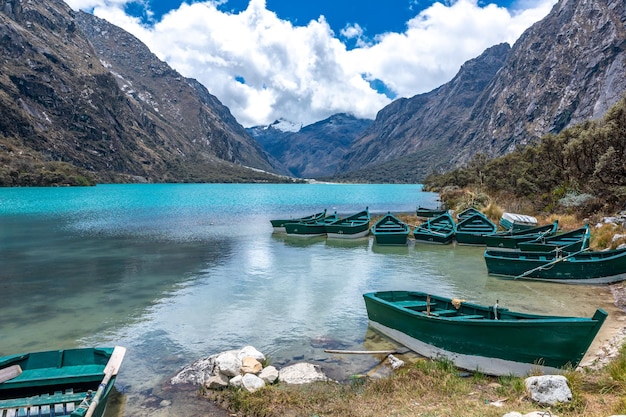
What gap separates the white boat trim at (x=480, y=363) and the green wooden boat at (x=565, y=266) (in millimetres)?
11554

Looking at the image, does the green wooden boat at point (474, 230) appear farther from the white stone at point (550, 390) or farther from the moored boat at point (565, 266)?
the white stone at point (550, 390)

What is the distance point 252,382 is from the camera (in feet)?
33.8

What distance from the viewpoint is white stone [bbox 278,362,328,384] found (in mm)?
10730

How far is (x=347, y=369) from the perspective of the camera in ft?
38.4

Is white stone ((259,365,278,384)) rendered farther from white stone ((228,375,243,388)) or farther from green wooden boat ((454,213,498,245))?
green wooden boat ((454,213,498,245))

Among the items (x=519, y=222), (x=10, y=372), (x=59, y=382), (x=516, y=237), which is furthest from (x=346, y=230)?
(x=10, y=372)

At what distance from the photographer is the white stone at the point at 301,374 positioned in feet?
35.2

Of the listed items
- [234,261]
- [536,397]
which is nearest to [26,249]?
[234,261]

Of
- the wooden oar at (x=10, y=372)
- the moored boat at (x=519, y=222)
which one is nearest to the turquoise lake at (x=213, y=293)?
the wooden oar at (x=10, y=372)

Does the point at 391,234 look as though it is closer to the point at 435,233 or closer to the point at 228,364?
the point at 435,233

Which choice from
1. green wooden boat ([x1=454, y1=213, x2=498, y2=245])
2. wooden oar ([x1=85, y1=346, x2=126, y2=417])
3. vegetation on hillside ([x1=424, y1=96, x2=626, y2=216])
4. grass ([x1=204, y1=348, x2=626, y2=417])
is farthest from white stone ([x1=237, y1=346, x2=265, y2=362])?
vegetation on hillside ([x1=424, y1=96, x2=626, y2=216])

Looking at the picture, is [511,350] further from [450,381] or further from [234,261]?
[234,261]

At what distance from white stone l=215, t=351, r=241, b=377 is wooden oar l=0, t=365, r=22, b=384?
457cm

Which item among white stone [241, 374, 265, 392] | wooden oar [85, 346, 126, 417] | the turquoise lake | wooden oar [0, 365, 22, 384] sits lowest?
the turquoise lake
